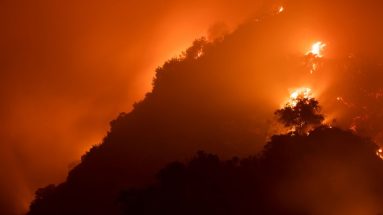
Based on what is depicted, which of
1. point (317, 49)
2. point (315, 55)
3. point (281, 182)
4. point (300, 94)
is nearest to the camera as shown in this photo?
point (281, 182)

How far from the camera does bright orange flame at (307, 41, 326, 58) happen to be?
63.0m

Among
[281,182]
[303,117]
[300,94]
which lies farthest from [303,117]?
[300,94]

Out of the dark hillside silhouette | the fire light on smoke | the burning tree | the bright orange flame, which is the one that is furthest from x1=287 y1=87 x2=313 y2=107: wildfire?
the dark hillside silhouette

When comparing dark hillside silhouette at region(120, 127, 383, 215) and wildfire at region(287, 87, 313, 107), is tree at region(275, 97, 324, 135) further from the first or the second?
wildfire at region(287, 87, 313, 107)

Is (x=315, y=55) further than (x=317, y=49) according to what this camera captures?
No

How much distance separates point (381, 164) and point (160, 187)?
1713 centimetres

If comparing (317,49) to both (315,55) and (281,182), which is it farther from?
(281,182)

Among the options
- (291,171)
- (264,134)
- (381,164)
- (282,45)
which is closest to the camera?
(291,171)

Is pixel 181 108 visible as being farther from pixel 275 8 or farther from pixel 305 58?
pixel 275 8

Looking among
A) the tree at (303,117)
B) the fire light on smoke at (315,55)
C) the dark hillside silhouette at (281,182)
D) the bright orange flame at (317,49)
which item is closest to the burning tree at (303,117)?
the tree at (303,117)

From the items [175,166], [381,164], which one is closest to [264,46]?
[381,164]

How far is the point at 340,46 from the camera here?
63.8 meters

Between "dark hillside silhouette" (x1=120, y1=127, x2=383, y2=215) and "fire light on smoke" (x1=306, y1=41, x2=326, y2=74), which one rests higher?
"fire light on smoke" (x1=306, y1=41, x2=326, y2=74)

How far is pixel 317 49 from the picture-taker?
210 ft
